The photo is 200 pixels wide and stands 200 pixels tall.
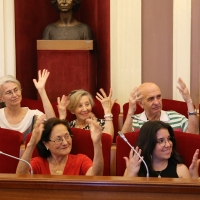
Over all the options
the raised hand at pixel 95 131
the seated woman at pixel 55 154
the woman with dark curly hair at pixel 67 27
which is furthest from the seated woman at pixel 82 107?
the raised hand at pixel 95 131

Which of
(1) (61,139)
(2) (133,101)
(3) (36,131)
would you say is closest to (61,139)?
(1) (61,139)

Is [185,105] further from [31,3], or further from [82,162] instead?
[31,3]

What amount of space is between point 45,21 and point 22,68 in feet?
1.28

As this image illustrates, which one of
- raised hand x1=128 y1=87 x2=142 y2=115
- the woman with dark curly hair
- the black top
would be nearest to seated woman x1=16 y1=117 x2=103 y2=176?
the black top

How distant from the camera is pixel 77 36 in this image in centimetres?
394

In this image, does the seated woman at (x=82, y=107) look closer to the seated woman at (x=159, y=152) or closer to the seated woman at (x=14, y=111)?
the seated woman at (x=14, y=111)

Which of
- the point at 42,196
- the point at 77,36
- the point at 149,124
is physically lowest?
the point at 42,196

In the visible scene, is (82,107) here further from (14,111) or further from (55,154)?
(55,154)

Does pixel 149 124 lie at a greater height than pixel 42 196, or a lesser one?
greater

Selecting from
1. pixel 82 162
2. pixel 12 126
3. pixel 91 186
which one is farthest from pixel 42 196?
pixel 12 126

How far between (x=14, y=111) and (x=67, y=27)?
80 cm

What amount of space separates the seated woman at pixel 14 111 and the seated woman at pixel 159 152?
0.97 meters

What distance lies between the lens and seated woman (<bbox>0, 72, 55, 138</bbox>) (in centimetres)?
338

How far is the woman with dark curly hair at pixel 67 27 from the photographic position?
3.93 m
